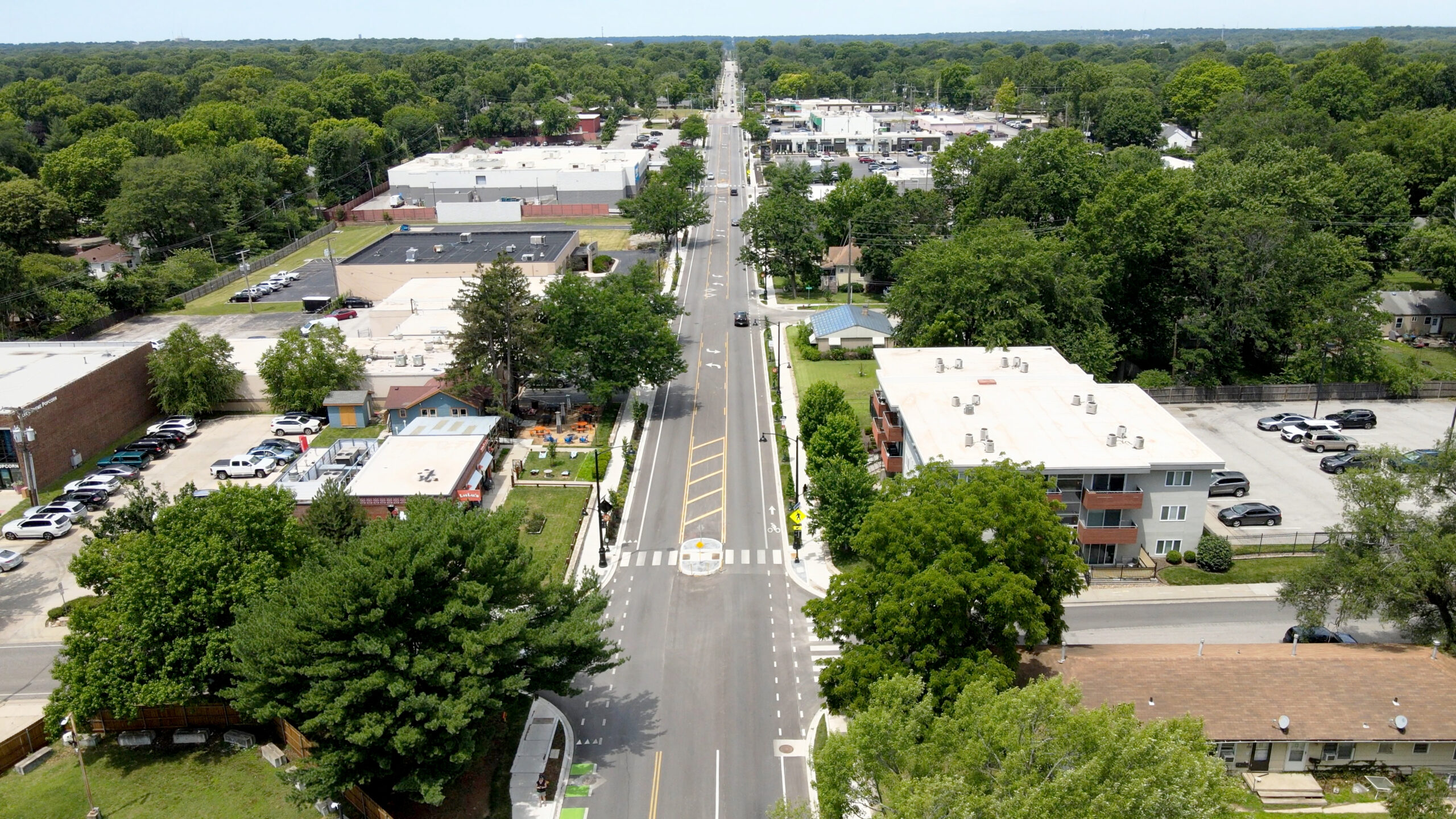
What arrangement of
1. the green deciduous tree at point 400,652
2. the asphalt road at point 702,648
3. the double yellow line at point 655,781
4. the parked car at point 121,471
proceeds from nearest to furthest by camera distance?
the green deciduous tree at point 400,652, the double yellow line at point 655,781, the asphalt road at point 702,648, the parked car at point 121,471

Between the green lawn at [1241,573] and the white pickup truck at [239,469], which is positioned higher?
the white pickup truck at [239,469]

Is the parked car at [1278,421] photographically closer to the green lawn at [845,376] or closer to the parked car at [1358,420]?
the parked car at [1358,420]

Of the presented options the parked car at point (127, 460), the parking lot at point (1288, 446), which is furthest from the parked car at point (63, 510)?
the parking lot at point (1288, 446)

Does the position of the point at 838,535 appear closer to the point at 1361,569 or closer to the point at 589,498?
the point at 589,498

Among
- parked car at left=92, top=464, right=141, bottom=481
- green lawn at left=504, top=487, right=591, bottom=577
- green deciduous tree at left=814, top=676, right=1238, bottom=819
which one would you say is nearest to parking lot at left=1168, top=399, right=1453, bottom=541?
green deciduous tree at left=814, top=676, right=1238, bottom=819

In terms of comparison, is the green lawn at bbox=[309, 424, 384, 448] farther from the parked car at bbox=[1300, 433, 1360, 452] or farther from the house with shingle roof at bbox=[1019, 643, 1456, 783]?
the parked car at bbox=[1300, 433, 1360, 452]

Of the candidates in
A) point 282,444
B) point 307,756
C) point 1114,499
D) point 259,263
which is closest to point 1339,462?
point 1114,499

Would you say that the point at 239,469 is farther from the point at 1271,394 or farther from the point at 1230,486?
the point at 1271,394
